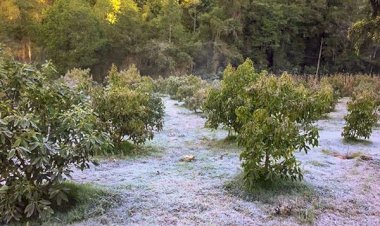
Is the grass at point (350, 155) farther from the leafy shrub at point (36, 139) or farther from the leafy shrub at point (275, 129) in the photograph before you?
the leafy shrub at point (36, 139)

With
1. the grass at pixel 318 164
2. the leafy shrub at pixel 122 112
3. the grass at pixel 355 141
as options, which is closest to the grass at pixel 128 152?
the leafy shrub at pixel 122 112

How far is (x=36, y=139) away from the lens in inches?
143

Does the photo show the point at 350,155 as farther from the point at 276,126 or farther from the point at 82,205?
the point at 82,205

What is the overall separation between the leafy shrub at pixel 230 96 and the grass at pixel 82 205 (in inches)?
149

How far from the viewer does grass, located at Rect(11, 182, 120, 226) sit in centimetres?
390

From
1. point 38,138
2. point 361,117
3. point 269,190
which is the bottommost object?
point 269,190

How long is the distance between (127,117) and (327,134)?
549 centimetres

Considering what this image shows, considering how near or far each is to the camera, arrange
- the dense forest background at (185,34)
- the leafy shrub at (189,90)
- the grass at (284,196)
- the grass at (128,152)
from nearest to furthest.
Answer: the grass at (284,196)
the grass at (128,152)
the leafy shrub at (189,90)
the dense forest background at (185,34)

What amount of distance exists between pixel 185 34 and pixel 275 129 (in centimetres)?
2858

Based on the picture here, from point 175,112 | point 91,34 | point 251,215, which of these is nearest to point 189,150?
point 251,215

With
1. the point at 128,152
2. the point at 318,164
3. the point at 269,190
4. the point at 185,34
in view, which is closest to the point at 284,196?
the point at 269,190

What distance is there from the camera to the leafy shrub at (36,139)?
3662 mm

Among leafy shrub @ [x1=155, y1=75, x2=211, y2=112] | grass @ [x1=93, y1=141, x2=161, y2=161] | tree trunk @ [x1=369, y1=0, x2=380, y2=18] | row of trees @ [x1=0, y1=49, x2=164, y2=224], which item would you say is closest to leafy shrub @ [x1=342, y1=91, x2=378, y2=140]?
tree trunk @ [x1=369, y1=0, x2=380, y2=18]

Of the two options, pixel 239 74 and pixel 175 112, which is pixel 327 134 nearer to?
pixel 239 74
